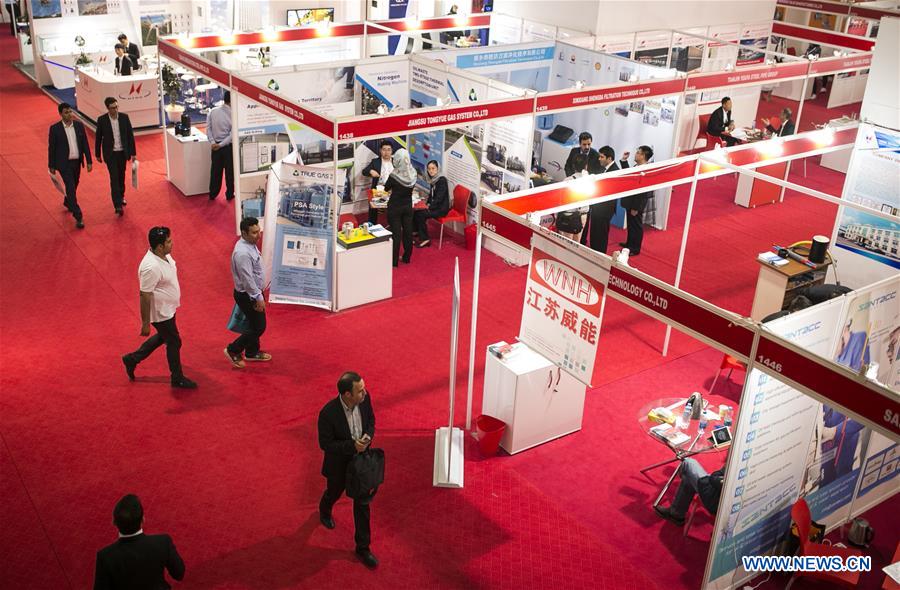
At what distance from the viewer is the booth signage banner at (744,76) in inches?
416

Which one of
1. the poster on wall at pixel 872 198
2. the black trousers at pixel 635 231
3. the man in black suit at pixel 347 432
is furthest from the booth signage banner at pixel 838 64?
the man in black suit at pixel 347 432

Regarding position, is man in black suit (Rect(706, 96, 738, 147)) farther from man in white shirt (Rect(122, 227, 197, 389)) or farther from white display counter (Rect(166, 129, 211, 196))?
man in white shirt (Rect(122, 227, 197, 389))

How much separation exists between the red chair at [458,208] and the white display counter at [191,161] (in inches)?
133

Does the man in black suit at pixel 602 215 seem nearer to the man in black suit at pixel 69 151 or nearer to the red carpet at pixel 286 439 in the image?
→ the red carpet at pixel 286 439

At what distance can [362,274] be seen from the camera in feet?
29.0

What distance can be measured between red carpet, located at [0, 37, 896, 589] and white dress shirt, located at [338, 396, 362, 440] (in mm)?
946

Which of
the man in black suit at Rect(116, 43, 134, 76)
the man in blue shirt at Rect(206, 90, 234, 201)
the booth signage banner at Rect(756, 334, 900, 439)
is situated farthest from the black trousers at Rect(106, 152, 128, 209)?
the booth signage banner at Rect(756, 334, 900, 439)

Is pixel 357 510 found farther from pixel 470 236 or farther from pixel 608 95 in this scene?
pixel 608 95

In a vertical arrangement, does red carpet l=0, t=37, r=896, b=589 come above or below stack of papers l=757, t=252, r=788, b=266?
below

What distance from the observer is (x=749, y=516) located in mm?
5344

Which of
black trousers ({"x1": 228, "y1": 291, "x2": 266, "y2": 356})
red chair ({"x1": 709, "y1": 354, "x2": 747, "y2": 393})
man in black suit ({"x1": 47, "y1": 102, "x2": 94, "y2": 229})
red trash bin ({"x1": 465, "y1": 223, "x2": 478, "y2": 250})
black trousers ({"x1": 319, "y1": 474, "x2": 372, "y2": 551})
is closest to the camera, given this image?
black trousers ({"x1": 319, "y1": 474, "x2": 372, "y2": 551})

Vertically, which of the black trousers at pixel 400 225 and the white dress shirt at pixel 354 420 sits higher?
the white dress shirt at pixel 354 420

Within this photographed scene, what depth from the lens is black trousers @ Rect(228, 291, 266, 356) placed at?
24.2ft

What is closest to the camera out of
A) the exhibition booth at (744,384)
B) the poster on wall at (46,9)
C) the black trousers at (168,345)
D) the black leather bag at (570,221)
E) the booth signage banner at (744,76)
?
the exhibition booth at (744,384)
